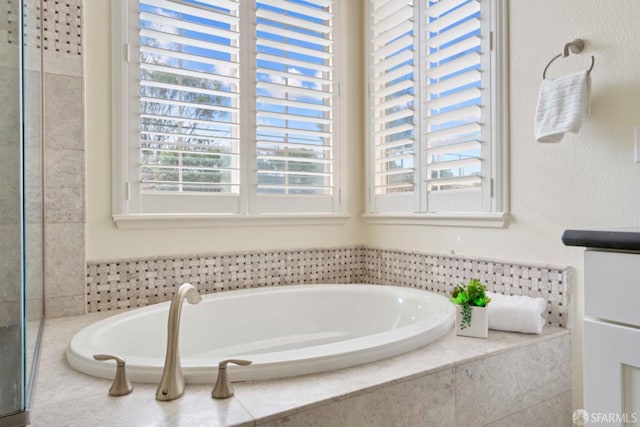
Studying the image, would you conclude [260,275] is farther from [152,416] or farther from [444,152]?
[152,416]

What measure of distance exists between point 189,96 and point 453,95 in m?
1.38

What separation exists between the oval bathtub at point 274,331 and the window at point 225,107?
0.54 metres

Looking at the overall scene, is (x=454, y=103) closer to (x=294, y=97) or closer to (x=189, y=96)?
(x=294, y=97)

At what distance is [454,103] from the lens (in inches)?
84.0

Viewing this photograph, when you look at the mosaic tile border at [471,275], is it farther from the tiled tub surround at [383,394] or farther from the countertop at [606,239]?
the countertop at [606,239]

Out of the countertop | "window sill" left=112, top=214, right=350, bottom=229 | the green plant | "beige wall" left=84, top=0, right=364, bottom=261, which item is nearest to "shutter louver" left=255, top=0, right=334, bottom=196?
"window sill" left=112, top=214, right=350, bottom=229

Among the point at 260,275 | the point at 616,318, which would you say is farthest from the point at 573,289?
the point at 260,275

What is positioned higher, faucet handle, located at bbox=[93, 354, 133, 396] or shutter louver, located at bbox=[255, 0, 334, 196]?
shutter louver, located at bbox=[255, 0, 334, 196]

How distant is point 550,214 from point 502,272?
1.17 ft

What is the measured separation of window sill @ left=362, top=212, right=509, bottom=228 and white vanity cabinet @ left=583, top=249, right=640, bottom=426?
898mm

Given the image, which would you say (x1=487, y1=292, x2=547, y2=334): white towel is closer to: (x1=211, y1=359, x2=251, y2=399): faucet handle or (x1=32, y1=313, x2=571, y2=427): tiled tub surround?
(x1=32, y1=313, x2=571, y2=427): tiled tub surround


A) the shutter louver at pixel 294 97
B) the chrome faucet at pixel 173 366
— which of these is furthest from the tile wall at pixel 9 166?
the shutter louver at pixel 294 97

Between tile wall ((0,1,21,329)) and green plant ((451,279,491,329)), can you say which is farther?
green plant ((451,279,491,329))

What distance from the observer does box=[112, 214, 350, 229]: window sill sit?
6.86 feet
